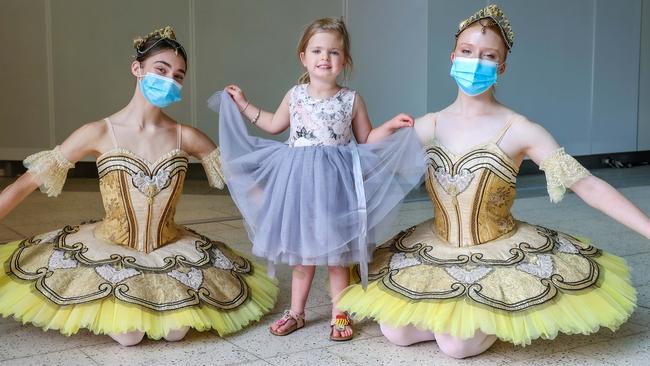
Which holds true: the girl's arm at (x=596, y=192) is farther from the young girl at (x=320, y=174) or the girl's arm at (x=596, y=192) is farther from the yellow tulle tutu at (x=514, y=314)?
the young girl at (x=320, y=174)

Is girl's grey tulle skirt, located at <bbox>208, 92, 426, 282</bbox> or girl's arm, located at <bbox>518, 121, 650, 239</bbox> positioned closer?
girl's arm, located at <bbox>518, 121, 650, 239</bbox>

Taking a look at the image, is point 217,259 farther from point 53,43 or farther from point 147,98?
point 53,43

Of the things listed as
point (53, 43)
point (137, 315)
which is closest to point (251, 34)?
point (53, 43)

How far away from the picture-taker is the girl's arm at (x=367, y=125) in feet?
10.5

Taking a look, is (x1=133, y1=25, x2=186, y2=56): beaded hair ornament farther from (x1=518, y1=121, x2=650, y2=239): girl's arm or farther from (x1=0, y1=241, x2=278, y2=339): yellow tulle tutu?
(x1=518, y1=121, x2=650, y2=239): girl's arm

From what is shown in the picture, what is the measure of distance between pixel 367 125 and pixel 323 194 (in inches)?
16.5

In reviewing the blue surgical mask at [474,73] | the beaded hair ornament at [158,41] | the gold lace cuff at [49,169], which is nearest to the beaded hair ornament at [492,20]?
the blue surgical mask at [474,73]

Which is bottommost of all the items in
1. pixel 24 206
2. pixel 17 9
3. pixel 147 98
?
pixel 24 206

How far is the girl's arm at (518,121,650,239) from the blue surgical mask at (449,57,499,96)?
20 centimetres

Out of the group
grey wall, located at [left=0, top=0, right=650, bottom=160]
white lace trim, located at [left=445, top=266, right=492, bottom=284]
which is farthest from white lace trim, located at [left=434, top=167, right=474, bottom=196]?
grey wall, located at [left=0, top=0, right=650, bottom=160]

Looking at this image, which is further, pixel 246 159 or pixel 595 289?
pixel 246 159

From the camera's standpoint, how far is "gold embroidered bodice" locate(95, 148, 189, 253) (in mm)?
3219

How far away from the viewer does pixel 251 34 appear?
25.1 ft

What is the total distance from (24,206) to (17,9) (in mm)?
2202
